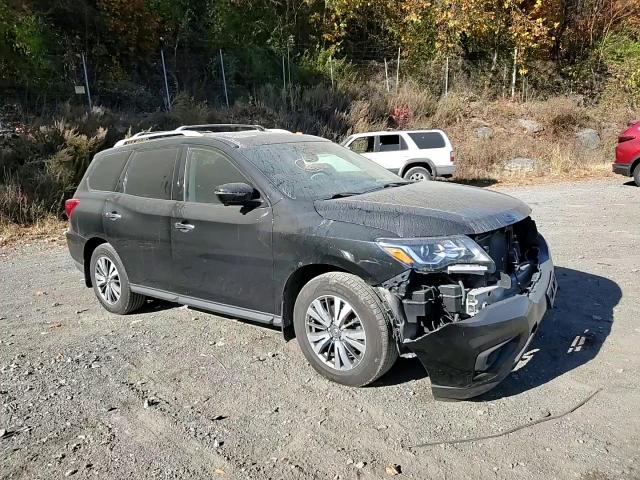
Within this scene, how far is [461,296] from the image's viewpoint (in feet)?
11.5

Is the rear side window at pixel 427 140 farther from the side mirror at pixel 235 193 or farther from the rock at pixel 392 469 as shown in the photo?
the rock at pixel 392 469

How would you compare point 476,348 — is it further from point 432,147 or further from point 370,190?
point 432,147

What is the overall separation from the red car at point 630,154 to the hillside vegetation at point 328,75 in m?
→ 3.88

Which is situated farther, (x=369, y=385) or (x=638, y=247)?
(x=638, y=247)

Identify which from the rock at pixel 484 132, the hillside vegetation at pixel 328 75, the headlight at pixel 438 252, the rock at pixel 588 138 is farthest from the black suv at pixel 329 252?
the rock at pixel 588 138

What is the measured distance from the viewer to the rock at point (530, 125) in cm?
2194

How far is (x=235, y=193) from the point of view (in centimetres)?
427

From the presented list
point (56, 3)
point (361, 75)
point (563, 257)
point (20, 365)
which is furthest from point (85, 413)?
point (361, 75)

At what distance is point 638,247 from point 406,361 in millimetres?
4794

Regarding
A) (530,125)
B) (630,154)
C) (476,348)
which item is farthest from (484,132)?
(476,348)

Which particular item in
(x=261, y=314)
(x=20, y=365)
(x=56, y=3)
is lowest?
(x=20, y=365)

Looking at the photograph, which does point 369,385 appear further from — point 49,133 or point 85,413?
point 49,133

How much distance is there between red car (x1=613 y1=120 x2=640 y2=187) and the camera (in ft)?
45.8

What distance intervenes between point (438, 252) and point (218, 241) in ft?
6.01
